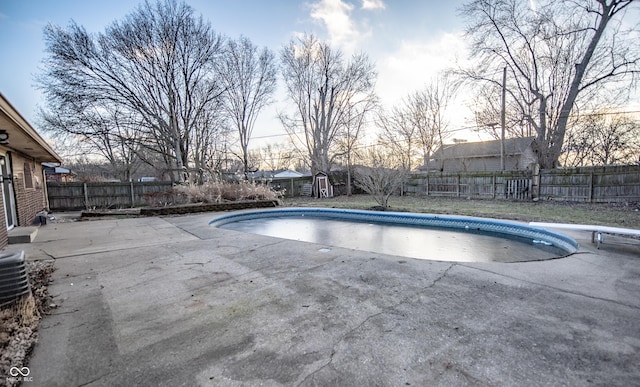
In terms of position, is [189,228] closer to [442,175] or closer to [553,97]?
[442,175]

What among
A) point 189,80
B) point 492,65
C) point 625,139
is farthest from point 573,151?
point 189,80

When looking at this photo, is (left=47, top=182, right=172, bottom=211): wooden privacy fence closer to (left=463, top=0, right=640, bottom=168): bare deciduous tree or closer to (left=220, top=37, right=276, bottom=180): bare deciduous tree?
(left=220, top=37, right=276, bottom=180): bare deciduous tree

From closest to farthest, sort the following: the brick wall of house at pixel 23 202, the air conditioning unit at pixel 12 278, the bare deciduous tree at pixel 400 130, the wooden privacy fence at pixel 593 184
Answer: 1. the air conditioning unit at pixel 12 278
2. the brick wall of house at pixel 23 202
3. the wooden privacy fence at pixel 593 184
4. the bare deciduous tree at pixel 400 130

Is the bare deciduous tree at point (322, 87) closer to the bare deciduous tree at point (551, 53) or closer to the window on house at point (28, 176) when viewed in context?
the bare deciduous tree at point (551, 53)

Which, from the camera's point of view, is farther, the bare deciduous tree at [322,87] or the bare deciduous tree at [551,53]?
the bare deciduous tree at [322,87]

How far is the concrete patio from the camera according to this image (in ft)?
5.16

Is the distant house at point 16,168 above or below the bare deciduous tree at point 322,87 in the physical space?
below

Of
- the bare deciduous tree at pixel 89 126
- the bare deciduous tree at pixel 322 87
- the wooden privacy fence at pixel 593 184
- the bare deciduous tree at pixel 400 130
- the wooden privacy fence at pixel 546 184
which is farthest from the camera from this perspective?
the bare deciduous tree at pixel 322 87

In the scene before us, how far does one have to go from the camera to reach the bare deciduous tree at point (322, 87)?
18.3 m

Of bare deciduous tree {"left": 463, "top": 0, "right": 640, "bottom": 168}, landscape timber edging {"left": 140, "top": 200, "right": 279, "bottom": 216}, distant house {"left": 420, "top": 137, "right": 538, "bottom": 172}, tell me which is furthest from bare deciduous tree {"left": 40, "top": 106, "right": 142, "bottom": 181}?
distant house {"left": 420, "top": 137, "right": 538, "bottom": 172}

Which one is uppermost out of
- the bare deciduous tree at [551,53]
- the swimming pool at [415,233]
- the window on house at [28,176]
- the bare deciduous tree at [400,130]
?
the bare deciduous tree at [551,53]

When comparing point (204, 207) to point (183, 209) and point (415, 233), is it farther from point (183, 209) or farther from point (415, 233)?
point (415, 233)

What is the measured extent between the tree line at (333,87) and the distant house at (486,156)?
301 centimetres

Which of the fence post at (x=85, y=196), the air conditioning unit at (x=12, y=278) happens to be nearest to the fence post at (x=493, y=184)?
the air conditioning unit at (x=12, y=278)
